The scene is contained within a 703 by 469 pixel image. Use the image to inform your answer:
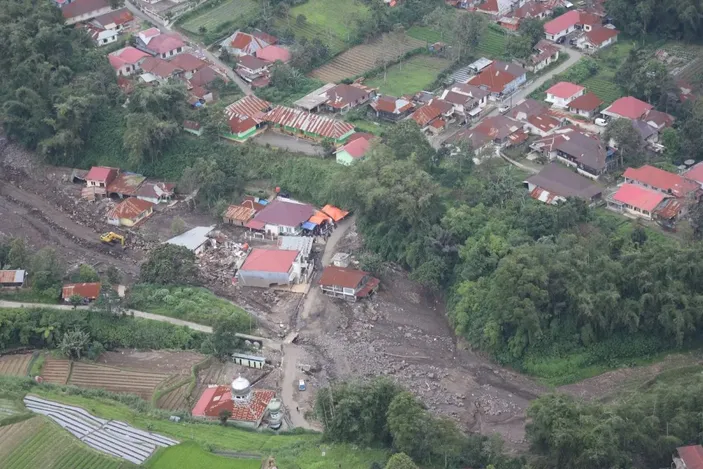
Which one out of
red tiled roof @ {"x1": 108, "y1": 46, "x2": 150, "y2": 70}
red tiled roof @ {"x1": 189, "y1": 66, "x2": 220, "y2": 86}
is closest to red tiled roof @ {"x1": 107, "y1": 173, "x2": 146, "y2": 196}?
red tiled roof @ {"x1": 189, "y1": 66, "x2": 220, "y2": 86}

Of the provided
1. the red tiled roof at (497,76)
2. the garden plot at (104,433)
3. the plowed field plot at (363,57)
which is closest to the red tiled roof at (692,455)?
the garden plot at (104,433)

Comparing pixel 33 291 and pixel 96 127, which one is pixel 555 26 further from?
pixel 33 291

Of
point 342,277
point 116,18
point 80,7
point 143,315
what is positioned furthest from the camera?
point 116,18

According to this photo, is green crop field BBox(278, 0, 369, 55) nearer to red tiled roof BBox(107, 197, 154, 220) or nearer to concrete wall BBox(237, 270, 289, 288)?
red tiled roof BBox(107, 197, 154, 220)

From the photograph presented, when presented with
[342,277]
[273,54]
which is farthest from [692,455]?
[273,54]

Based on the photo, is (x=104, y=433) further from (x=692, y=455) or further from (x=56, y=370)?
(x=692, y=455)

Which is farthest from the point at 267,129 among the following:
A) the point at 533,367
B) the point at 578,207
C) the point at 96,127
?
the point at 533,367
